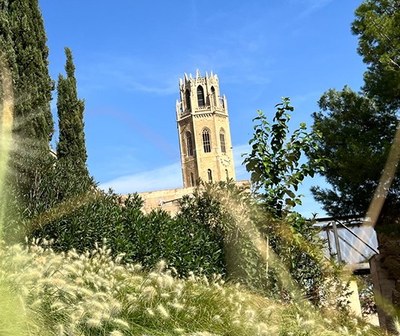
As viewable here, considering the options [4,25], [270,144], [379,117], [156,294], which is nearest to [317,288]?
[270,144]

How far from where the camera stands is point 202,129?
98062 millimetres

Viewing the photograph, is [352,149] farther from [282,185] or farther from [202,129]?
[202,129]

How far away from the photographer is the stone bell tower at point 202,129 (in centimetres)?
9581

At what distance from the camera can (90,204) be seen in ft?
25.1

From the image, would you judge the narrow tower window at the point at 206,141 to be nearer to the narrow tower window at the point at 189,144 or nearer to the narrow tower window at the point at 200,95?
the narrow tower window at the point at 189,144

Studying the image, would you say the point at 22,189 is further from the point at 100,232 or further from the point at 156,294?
the point at 156,294

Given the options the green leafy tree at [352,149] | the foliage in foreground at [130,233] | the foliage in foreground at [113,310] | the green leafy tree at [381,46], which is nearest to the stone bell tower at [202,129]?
the green leafy tree at [352,149]

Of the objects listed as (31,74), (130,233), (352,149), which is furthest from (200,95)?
(130,233)

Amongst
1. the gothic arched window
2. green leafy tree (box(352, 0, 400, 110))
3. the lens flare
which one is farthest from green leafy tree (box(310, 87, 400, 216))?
the gothic arched window

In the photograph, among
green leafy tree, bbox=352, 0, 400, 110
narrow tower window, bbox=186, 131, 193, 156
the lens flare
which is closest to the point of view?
the lens flare

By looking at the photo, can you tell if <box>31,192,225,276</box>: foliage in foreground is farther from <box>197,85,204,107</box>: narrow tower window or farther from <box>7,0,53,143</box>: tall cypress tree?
<box>197,85,204,107</box>: narrow tower window

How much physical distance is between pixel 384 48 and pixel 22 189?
9.19 m

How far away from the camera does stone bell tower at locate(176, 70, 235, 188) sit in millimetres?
95812

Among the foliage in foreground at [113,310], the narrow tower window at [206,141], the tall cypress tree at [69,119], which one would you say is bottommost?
the foliage in foreground at [113,310]
